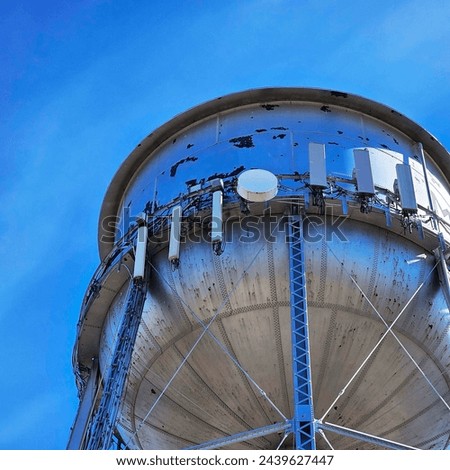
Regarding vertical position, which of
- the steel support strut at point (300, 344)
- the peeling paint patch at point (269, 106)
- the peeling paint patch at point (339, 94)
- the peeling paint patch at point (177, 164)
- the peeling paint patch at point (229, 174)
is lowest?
the steel support strut at point (300, 344)

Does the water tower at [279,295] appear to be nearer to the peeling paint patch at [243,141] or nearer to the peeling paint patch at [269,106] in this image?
the peeling paint patch at [243,141]

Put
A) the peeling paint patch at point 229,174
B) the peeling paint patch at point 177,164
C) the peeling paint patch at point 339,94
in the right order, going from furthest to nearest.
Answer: the peeling paint patch at point 339,94 → the peeling paint patch at point 177,164 → the peeling paint patch at point 229,174

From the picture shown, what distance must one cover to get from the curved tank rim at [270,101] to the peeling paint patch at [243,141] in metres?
0.95

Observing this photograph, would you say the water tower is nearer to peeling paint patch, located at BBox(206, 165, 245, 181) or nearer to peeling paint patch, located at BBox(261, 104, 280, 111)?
peeling paint patch, located at BBox(206, 165, 245, 181)

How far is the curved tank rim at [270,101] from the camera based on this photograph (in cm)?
1544

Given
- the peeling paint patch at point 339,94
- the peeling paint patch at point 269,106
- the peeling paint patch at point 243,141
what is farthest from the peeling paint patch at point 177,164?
the peeling paint patch at point 339,94

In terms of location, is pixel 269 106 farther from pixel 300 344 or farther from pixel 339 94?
pixel 300 344

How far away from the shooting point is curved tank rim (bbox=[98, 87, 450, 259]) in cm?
1544

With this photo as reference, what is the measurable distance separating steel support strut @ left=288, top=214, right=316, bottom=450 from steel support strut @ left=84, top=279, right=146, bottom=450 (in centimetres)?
265

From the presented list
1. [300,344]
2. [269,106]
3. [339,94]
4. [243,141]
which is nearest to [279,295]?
[300,344]

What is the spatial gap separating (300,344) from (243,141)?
411 centimetres

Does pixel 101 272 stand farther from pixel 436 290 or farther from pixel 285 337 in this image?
pixel 436 290

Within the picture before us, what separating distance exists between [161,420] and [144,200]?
3814 millimetres
